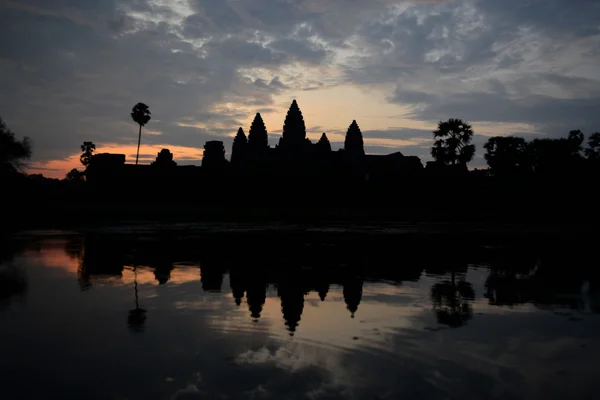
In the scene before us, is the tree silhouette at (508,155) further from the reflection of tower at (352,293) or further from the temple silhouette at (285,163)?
the reflection of tower at (352,293)

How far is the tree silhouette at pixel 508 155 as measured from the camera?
206 feet

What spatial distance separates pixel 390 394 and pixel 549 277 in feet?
27.7

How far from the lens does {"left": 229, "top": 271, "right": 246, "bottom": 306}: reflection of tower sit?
9016 mm

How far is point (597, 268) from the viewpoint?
1305cm

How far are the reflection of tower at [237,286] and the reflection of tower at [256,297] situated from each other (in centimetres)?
13

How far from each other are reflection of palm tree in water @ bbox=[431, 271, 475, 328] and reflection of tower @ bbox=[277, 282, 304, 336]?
2.10 meters

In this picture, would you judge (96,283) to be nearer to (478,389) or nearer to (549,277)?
(478,389)

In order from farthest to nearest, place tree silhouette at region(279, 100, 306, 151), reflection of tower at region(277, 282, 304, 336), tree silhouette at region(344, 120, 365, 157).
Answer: tree silhouette at region(344, 120, 365, 157), tree silhouette at region(279, 100, 306, 151), reflection of tower at region(277, 282, 304, 336)

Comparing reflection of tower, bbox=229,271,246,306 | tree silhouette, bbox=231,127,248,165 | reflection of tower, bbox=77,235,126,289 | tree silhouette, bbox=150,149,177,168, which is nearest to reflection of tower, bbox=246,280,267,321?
reflection of tower, bbox=229,271,246,306

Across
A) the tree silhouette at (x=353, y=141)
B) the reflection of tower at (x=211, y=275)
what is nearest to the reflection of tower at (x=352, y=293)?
the reflection of tower at (x=211, y=275)

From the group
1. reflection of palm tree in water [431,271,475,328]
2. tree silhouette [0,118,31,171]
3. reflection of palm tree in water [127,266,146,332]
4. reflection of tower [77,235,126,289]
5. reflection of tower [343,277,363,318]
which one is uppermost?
tree silhouette [0,118,31,171]

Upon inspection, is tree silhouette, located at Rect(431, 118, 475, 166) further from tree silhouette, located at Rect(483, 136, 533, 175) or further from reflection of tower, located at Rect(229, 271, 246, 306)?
reflection of tower, located at Rect(229, 271, 246, 306)

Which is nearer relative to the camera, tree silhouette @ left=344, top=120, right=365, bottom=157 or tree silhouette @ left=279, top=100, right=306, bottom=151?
tree silhouette @ left=279, top=100, right=306, bottom=151

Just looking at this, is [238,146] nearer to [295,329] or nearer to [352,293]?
[352,293]
